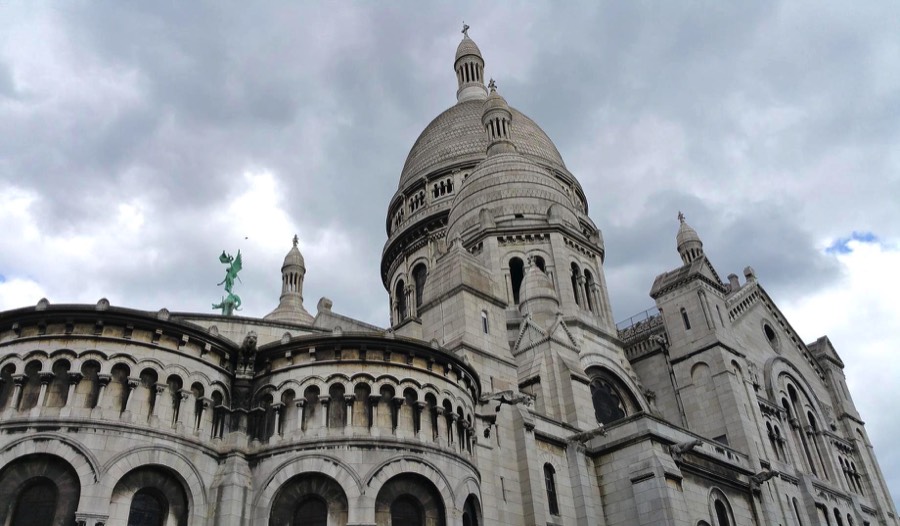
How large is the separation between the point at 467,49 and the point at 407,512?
59012 millimetres

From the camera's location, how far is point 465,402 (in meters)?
26.8

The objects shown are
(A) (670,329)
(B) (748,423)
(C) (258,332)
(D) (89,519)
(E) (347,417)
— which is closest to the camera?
(D) (89,519)

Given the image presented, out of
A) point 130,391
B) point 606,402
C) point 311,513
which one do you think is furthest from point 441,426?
point 606,402

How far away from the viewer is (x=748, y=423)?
38125 mm

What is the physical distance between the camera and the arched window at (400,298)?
176ft

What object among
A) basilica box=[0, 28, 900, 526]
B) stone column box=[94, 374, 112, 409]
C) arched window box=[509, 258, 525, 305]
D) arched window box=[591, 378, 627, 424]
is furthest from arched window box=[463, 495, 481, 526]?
arched window box=[509, 258, 525, 305]

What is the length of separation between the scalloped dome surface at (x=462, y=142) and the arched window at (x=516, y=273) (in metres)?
14.5

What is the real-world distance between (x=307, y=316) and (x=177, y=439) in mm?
31003

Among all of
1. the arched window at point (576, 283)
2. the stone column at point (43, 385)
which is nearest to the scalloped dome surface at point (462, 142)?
the arched window at point (576, 283)

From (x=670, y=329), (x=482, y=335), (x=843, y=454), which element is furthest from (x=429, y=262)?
(x=843, y=454)

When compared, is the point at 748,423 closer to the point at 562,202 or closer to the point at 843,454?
the point at 843,454

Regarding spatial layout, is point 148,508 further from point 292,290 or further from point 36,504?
point 292,290

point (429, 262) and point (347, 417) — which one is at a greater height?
point (429, 262)

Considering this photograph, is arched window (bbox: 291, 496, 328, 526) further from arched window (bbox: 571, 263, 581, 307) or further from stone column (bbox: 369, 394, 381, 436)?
arched window (bbox: 571, 263, 581, 307)
